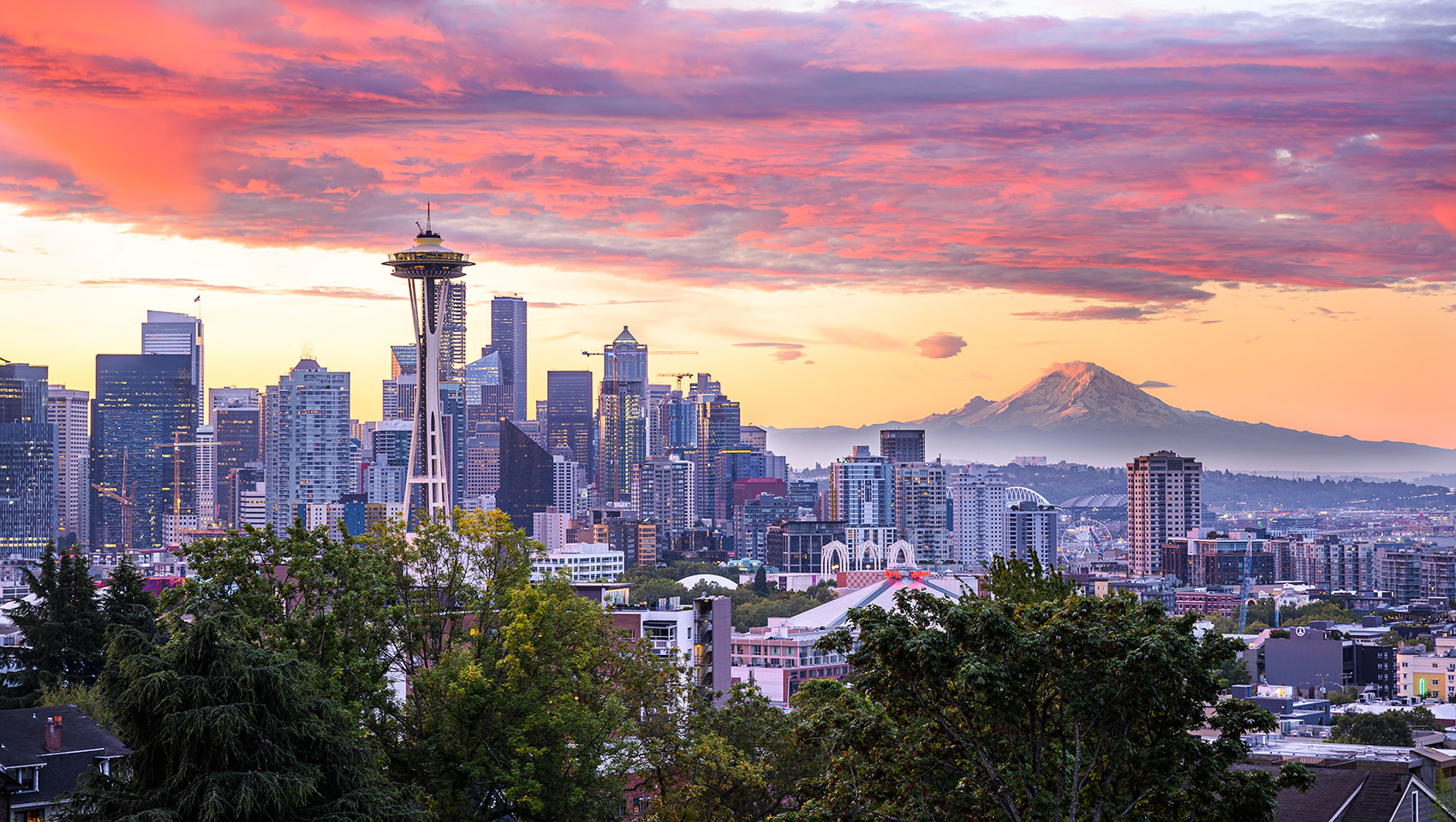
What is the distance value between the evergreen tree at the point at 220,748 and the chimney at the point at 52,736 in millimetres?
11624

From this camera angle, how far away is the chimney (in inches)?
1283

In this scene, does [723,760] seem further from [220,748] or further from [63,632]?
[63,632]

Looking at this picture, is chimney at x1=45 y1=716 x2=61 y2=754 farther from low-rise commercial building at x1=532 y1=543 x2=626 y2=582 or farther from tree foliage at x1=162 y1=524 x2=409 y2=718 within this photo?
low-rise commercial building at x1=532 y1=543 x2=626 y2=582

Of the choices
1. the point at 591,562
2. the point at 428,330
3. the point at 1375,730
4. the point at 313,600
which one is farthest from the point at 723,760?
the point at 591,562

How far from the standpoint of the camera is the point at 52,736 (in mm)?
32625

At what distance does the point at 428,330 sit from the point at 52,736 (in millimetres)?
85974

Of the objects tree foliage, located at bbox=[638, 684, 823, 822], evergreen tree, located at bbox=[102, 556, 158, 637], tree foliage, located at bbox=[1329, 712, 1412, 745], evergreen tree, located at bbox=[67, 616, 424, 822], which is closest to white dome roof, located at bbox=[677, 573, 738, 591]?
tree foliage, located at bbox=[1329, 712, 1412, 745]

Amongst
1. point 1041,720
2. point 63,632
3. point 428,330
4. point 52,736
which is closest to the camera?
point 1041,720

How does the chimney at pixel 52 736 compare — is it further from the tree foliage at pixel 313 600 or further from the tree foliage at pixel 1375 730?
the tree foliage at pixel 1375 730

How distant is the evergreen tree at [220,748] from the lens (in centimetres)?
2061

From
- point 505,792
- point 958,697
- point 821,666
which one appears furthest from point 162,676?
point 821,666

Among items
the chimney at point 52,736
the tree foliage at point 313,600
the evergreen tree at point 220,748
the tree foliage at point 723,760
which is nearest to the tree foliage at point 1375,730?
the tree foliage at point 723,760

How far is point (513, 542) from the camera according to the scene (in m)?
32.4

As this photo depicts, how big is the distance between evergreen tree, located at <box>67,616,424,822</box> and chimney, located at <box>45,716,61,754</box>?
11.6 metres
